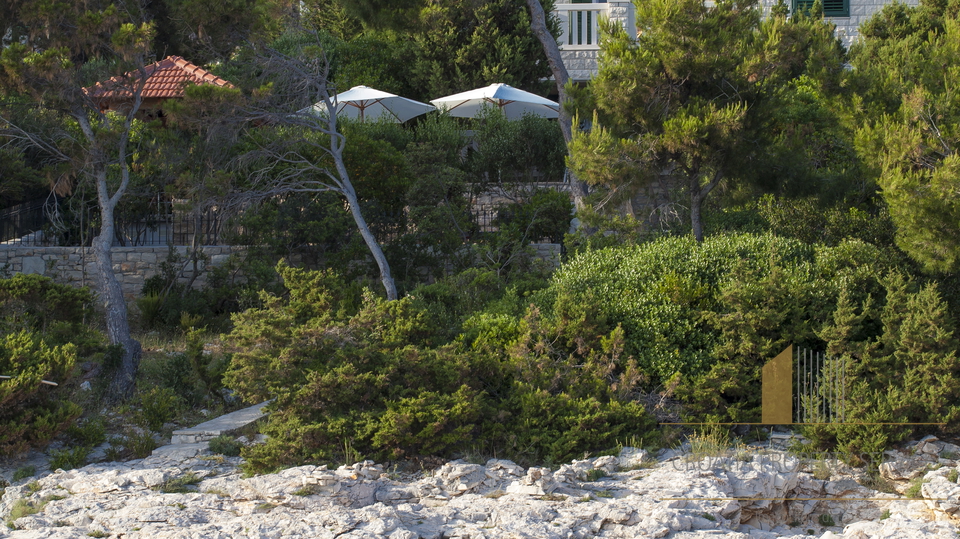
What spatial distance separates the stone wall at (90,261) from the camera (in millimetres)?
13672

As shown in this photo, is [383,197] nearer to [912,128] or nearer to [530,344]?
[530,344]

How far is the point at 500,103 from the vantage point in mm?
17969

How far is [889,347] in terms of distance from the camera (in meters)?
8.67

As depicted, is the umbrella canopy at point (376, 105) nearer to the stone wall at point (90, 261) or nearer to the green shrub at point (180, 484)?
the stone wall at point (90, 261)

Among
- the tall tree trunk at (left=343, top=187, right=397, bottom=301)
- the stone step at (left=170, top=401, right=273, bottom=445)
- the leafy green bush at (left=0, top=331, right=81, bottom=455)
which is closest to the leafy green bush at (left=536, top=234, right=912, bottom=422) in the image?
the tall tree trunk at (left=343, top=187, right=397, bottom=301)

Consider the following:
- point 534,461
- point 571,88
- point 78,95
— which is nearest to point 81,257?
point 78,95

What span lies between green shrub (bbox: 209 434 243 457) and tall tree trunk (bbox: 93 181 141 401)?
7.42ft

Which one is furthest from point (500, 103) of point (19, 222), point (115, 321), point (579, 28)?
point (115, 321)

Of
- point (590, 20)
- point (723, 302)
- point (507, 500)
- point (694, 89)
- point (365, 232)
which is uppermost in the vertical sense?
point (590, 20)

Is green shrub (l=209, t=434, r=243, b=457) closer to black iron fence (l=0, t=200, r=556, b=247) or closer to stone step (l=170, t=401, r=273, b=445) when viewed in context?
stone step (l=170, t=401, r=273, b=445)

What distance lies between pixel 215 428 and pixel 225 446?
48 cm

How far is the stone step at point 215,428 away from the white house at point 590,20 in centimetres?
1541

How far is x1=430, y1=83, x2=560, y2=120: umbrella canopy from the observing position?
17375 millimetres

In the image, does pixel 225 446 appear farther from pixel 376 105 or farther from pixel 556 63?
pixel 376 105
